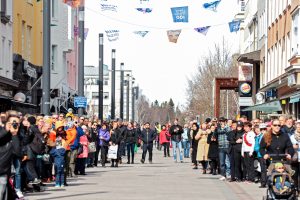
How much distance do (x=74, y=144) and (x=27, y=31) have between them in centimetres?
2317

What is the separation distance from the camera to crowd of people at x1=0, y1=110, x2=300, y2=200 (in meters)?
17.5

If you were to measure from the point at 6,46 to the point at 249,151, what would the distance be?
1942cm

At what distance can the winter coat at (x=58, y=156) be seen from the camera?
74.4ft

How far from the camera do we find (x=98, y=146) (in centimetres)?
3575

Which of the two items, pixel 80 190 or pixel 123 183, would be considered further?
pixel 123 183

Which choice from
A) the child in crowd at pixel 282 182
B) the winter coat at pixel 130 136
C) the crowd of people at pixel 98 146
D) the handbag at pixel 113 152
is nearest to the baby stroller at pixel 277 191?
the child in crowd at pixel 282 182

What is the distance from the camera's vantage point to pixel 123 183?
24.6 m

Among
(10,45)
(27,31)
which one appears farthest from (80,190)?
(27,31)

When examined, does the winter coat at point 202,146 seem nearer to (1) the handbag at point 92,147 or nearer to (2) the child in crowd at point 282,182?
(1) the handbag at point 92,147

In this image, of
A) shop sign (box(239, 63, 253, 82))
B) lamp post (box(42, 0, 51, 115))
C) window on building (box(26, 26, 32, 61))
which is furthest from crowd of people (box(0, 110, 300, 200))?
shop sign (box(239, 63, 253, 82))

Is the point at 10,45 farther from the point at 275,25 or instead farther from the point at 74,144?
the point at 74,144

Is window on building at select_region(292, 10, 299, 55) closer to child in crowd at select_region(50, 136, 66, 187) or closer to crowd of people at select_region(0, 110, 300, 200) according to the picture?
crowd of people at select_region(0, 110, 300, 200)

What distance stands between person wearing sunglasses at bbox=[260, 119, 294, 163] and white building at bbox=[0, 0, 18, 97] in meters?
21.6

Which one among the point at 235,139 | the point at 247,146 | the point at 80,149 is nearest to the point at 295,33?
the point at 235,139
